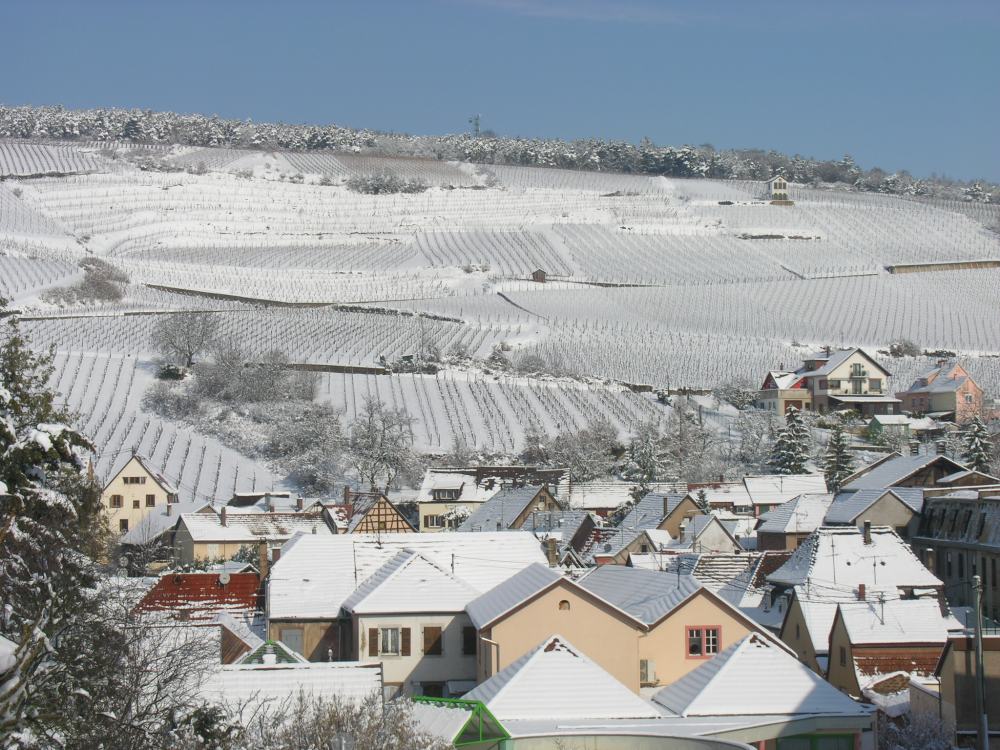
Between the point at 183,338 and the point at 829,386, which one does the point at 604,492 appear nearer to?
the point at 829,386

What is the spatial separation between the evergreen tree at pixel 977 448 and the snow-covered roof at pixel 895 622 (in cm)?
3929

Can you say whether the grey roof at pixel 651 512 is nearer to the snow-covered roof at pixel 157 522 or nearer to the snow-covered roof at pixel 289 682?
the snow-covered roof at pixel 157 522

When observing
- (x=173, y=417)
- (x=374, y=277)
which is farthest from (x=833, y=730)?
(x=374, y=277)

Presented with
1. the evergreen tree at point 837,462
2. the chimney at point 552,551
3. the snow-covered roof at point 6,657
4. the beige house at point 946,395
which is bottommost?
the snow-covered roof at point 6,657

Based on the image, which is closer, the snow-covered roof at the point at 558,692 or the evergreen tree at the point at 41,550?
the evergreen tree at the point at 41,550

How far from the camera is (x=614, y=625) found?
25.5 metres

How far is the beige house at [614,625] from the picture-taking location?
25.4m

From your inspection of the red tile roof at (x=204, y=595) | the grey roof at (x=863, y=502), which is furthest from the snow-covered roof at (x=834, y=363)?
the red tile roof at (x=204, y=595)

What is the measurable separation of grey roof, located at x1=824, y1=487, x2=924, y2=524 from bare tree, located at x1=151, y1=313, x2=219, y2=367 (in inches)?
2263

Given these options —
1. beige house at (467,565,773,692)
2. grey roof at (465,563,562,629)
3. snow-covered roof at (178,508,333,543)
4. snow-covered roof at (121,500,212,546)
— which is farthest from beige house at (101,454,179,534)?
beige house at (467,565,773,692)

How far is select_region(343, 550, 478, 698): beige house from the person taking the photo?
1082 inches

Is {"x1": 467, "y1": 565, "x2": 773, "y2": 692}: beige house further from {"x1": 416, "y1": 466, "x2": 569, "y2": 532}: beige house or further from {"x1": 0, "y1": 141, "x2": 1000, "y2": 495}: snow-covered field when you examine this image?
{"x1": 0, "y1": 141, "x2": 1000, "y2": 495}: snow-covered field

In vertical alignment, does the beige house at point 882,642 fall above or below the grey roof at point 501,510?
below

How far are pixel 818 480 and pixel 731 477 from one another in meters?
13.4
